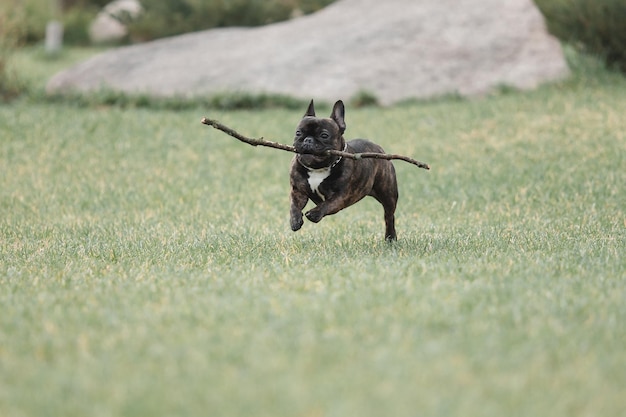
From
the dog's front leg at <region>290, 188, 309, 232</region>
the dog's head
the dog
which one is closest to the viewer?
the dog's head

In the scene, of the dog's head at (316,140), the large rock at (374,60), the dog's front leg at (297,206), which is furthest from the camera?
the large rock at (374,60)

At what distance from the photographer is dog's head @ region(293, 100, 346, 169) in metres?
6.59

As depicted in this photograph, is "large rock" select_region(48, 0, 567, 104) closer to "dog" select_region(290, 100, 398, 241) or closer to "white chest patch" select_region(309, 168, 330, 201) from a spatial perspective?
"dog" select_region(290, 100, 398, 241)

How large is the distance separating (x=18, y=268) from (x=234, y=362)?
11.3 feet

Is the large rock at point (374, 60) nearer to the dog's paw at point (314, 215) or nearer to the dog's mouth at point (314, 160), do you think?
the dog's mouth at point (314, 160)

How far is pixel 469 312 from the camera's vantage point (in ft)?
16.3

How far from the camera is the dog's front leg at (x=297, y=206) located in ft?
22.7

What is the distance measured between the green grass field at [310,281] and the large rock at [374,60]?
2705mm

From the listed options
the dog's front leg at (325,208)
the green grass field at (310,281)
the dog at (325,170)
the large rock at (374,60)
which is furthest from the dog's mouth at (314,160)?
the large rock at (374,60)

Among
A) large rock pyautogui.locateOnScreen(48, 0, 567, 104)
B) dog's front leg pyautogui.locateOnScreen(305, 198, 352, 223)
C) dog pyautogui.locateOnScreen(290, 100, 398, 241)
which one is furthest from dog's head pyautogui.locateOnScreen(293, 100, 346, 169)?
large rock pyautogui.locateOnScreen(48, 0, 567, 104)

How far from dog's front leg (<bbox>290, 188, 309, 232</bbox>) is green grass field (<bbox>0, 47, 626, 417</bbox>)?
30 centimetres

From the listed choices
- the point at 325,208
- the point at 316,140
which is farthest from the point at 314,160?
the point at 325,208

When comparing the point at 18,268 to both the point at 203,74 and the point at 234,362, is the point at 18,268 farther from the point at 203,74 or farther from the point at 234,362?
the point at 203,74

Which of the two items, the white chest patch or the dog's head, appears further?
the white chest patch
